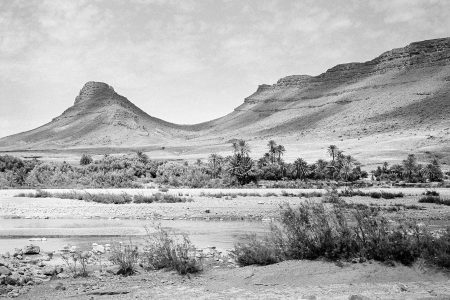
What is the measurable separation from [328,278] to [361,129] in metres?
146

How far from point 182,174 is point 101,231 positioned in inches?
1651

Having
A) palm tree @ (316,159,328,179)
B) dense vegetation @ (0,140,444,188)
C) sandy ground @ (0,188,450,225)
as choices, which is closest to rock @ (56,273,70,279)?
sandy ground @ (0,188,450,225)

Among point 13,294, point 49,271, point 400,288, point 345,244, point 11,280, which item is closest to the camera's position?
point 400,288

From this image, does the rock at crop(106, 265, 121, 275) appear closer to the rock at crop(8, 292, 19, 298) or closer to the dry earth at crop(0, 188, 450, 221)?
the rock at crop(8, 292, 19, 298)

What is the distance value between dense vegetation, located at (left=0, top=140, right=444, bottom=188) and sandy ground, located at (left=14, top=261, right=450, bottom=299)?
40.0m

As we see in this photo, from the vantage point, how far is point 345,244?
11.1 m

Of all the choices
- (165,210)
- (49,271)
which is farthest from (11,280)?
(165,210)

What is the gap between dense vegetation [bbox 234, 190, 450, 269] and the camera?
1047cm

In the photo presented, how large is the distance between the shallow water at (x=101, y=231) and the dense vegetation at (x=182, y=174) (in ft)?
85.6

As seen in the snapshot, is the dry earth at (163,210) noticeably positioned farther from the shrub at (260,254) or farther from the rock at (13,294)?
the rock at (13,294)

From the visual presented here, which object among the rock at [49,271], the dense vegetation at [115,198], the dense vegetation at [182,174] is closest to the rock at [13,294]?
the rock at [49,271]

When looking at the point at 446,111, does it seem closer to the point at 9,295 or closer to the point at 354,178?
the point at 354,178

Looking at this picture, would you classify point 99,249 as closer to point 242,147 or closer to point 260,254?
point 260,254

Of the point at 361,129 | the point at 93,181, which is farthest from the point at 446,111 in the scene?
the point at 93,181
